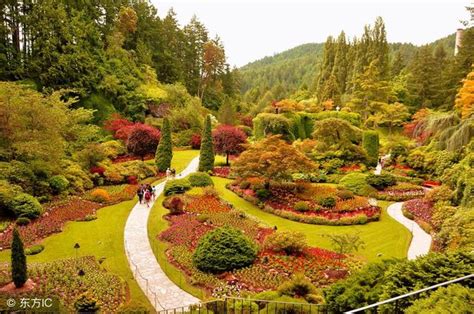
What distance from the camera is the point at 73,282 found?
13148 mm

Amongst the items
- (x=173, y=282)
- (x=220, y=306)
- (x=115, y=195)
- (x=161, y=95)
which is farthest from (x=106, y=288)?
A: (x=161, y=95)

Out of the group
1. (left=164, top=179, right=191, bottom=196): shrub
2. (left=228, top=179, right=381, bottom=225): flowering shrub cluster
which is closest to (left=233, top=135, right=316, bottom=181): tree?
(left=228, top=179, right=381, bottom=225): flowering shrub cluster

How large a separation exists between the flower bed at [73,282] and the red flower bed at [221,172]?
55.4 ft

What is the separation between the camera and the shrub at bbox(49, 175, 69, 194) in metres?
23.5

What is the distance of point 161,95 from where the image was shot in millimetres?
45875

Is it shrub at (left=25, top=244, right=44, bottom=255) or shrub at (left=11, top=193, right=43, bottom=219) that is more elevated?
shrub at (left=11, top=193, right=43, bottom=219)

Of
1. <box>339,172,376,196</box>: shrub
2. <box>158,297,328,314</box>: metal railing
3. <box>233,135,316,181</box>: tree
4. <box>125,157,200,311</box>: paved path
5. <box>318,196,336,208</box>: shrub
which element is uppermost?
<box>233,135,316,181</box>: tree

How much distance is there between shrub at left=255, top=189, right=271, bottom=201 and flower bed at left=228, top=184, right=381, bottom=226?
28 centimetres

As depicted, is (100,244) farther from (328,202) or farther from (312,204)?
(328,202)

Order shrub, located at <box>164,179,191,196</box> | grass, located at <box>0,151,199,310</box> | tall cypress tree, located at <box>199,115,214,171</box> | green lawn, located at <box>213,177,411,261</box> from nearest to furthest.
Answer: grass, located at <box>0,151,199,310</box>, green lawn, located at <box>213,177,411,261</box>, shrub, located at <box>164,179,191,196</box>, tall cypress tree, located at <box>199,115,214,171</box>

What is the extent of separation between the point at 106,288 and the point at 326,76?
62.7 m

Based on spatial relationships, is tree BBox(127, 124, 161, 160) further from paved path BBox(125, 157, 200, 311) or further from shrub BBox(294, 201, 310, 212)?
shrub BBox(294, 201, 310, 212)

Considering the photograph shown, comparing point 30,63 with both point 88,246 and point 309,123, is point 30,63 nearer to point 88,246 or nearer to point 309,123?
point 88,246

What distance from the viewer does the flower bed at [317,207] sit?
21.0 metres
